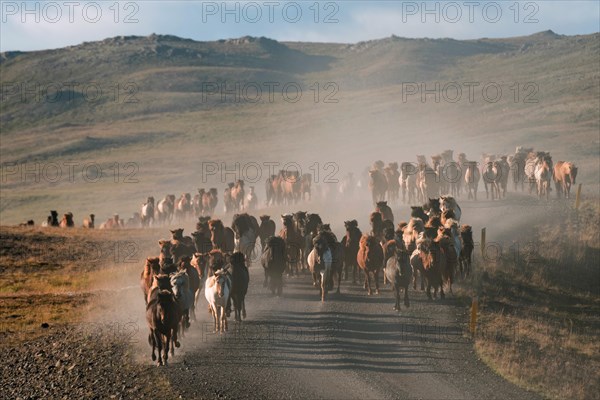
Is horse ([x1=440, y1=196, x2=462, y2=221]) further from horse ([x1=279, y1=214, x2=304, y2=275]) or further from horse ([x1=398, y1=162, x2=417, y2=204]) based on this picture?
horse ([x1=398, y1=162, x2=417, y2=204])

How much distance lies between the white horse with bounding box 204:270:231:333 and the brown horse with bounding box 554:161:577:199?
24.5m

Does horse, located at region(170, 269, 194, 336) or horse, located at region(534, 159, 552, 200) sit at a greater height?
horse, located at region(534, 159, 552, 200)

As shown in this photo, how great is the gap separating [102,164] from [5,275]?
72187 mm

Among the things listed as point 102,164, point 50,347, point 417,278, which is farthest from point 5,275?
point 102,164

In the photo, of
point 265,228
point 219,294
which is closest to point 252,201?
point 265,228

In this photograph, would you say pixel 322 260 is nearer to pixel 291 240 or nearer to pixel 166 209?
pixel 291 240

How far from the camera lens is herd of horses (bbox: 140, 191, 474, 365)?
1867 centimetres

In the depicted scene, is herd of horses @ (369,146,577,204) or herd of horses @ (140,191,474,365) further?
herd of horses @ (369,146,577,204)

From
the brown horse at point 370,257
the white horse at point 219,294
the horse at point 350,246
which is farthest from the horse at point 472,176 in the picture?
the white horse at point 219,294

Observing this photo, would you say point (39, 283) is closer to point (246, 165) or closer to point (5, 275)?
point (5, 275)

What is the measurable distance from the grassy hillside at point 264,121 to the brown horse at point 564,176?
5.42 metres

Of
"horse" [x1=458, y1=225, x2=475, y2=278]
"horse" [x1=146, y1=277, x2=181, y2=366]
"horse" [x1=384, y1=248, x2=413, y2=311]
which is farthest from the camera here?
"horse" [x1=458, y1=225, x2=475, y2=278]

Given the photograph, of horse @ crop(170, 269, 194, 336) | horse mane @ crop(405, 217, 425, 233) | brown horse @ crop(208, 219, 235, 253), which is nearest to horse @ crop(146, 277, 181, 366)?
horse @ crop(170, 269, 194, 336)

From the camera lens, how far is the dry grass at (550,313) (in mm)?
19281
